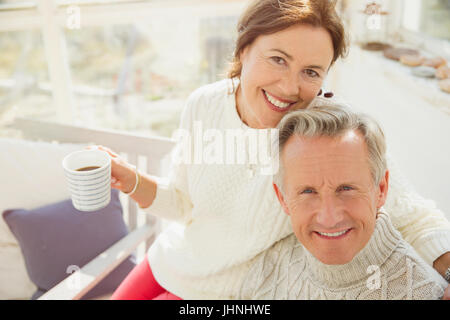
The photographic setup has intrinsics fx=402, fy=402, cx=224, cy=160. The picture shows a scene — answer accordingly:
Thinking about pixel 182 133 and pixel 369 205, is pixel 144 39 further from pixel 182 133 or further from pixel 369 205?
pixel 369 205

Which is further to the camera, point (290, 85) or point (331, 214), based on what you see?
point (290, 85)

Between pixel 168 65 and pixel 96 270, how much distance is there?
4.49ft

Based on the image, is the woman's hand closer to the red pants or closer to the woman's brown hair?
the red pants

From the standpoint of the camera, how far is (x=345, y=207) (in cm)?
82

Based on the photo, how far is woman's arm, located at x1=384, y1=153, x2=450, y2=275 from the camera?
2.98 feet

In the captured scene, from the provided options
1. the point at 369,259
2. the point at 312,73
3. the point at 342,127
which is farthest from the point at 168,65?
the point at 369,259

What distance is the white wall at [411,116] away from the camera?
1.27 m

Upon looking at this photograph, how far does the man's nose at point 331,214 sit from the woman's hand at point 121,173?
574 mm

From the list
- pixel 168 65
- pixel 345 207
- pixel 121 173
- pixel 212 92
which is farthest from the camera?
pixel 168 65

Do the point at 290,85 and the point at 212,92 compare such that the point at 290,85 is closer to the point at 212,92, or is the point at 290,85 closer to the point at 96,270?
the point at 212,92

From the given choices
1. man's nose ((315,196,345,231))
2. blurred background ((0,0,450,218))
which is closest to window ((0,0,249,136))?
blurred background ((0,0,450,218))

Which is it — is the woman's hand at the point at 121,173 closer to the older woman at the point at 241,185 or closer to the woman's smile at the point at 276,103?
the older woman at the point at 241,185
